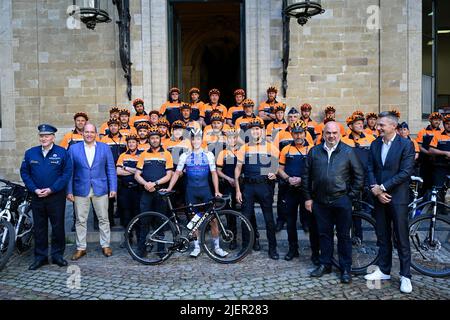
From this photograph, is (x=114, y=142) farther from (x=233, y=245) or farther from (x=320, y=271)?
(x=320, y=271)

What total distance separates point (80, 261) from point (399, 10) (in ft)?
27.1

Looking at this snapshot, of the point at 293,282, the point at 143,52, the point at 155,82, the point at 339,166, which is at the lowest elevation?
the point at 293,282

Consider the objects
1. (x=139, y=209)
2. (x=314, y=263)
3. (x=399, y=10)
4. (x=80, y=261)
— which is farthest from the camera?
(x=399, y=10)

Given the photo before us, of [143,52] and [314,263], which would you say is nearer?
[314,263]

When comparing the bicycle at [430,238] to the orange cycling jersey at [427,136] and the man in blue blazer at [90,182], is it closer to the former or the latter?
the orange cycling jersey at [427,136]

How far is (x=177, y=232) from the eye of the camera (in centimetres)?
553

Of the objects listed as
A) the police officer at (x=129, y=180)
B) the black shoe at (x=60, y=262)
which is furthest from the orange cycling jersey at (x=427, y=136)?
the black shoe at (x=60, y=262)

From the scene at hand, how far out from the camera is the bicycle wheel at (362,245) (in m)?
5.14

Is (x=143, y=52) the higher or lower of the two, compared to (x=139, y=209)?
higher

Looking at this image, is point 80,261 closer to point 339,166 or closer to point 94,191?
point 94,191

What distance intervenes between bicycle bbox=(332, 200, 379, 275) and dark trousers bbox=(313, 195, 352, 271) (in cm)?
23

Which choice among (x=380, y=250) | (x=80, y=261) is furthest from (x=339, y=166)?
(x=80, y=261)

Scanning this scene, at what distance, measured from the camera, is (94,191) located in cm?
582

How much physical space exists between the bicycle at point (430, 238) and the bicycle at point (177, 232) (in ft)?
6.72
